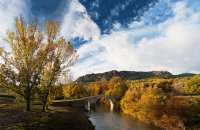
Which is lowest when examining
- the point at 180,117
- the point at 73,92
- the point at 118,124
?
the point at 118,124

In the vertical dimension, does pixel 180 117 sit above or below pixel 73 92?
below

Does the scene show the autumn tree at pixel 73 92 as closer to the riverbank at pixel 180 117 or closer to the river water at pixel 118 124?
the river water at pixel 118 124

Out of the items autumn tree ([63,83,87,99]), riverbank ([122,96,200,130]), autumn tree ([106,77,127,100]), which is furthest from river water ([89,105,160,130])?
autumn tree ([106,77,127,100])

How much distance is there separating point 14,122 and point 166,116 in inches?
1392

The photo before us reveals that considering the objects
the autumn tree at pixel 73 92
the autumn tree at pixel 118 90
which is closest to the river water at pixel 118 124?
the autumn tree at pixel 73 92

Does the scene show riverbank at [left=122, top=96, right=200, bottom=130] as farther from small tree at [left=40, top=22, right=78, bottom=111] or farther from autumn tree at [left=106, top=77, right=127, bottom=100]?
autumn tree at [left=106, top=77, right=127, bottom=100]

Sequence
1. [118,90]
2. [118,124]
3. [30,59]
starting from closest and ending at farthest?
[30,59] → [118,124] → [118,90]

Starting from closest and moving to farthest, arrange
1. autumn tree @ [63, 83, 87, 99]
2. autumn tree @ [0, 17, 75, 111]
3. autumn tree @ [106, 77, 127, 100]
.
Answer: autumn tree @ [0, 17, 75, 111] < autumn tree @ [63, 83, 87, 99] < autumn tree @ [106, 77, 127, 100]

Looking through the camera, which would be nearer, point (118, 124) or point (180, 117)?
point (180, 117)

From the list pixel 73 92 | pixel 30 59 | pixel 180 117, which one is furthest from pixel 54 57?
pixel 73 92

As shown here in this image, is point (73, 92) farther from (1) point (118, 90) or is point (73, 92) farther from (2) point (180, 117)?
(2) point (180, 117)

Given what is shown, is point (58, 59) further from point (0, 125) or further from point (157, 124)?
point (157, 124)

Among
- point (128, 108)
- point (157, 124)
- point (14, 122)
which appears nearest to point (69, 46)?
point (14, 122)

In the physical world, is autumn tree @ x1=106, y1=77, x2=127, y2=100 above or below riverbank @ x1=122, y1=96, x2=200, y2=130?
above
